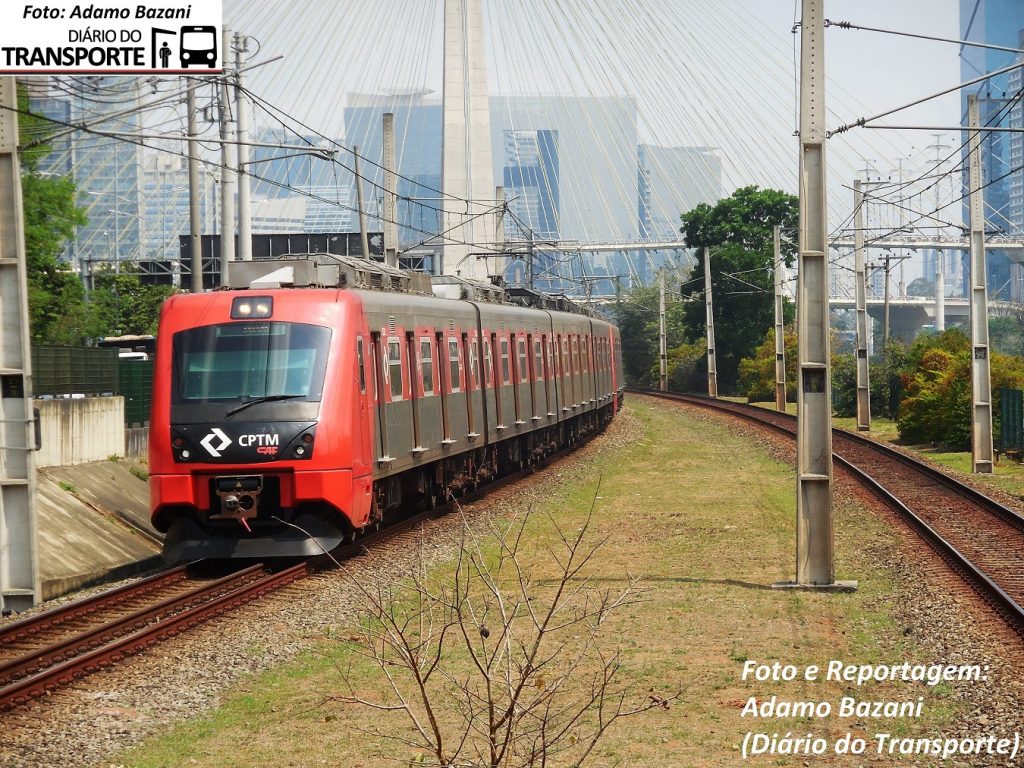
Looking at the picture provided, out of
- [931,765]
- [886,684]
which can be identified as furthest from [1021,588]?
[931,765]

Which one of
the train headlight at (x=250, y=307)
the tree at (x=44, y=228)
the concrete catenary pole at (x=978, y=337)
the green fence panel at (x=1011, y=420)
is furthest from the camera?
the tree at (x=44, y=228)

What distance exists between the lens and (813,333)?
1499 centimetres

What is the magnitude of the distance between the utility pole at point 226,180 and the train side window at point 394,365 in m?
7.38

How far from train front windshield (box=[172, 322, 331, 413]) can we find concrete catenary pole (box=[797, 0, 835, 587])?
5001 millimetres

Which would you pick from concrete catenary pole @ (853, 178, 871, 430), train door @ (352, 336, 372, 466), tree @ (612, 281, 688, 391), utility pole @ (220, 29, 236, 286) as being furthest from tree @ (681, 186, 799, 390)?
train door @ (352, 336, 372, 466)

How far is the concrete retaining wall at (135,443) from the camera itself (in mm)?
23573

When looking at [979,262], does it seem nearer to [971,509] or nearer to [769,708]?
[971,509]

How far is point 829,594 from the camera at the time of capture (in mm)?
14492

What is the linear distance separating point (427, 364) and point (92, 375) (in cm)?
671

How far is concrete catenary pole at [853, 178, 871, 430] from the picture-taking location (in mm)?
39625

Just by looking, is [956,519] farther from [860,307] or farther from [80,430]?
[860,307]

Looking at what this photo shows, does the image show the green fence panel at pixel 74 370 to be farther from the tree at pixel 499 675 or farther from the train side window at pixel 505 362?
the tree at pixel 499 675

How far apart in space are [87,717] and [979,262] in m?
23.8

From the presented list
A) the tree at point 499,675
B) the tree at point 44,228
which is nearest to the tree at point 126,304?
the tree at point 44,228
